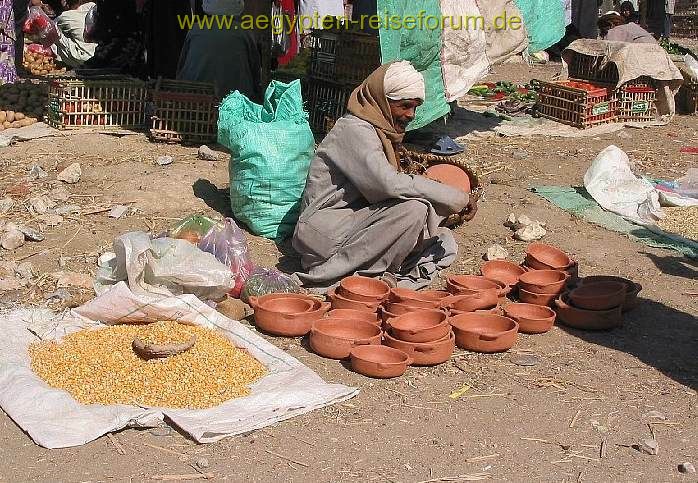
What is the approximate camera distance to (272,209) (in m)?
6.20

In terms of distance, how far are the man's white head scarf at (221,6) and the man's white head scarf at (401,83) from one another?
13.5ft

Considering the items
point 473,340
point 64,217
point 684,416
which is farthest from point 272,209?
point 684,416

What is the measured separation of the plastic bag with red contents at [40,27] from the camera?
11.7 meters

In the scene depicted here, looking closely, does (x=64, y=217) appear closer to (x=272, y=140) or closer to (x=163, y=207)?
(x=163, y=207)

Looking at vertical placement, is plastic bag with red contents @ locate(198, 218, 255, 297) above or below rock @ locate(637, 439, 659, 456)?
above

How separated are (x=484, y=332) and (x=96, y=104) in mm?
5118

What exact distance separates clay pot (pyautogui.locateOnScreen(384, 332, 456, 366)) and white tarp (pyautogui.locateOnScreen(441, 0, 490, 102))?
378cm

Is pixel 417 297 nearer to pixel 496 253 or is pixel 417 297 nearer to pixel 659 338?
pixel 496 253

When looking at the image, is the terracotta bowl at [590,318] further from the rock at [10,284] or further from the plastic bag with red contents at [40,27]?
the plastic bag with red contents at [40,27]

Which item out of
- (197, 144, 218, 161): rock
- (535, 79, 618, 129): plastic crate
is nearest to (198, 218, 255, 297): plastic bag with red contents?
(197, 144, 218, 161): rock

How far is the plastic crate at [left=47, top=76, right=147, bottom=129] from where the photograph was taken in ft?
28.1

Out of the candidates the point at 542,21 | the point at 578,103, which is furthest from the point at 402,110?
the point at 578,103

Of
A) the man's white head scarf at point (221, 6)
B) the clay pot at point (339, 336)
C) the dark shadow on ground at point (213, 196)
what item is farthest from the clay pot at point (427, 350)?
the man's white head scarf at point (221, 6)

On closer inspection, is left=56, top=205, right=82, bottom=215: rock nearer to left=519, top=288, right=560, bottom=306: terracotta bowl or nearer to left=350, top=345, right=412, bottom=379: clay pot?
left=350, top=345, right=412, bottom=379: clay pot
